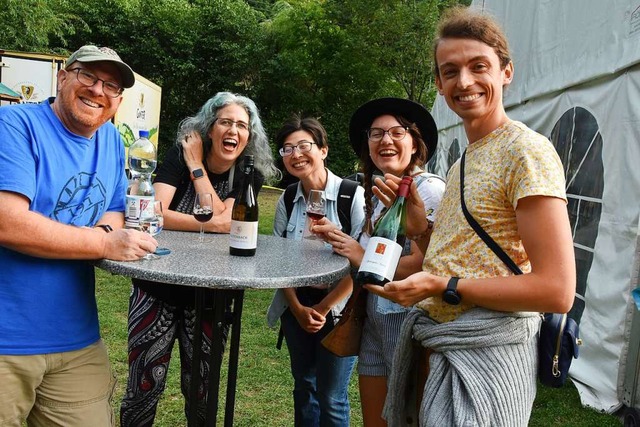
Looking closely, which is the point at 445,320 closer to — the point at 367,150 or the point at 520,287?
the point at 520,287

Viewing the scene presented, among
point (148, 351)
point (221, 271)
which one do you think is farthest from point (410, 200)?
point (148, 351)

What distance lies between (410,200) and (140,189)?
4.16 feet

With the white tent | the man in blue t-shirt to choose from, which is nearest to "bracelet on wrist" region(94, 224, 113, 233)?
the man in blue t-shirt

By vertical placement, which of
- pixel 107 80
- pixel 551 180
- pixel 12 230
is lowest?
pixel 12 230

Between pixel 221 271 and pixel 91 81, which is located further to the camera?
pixel 91 81

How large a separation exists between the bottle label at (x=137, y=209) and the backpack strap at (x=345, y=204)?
110 cm

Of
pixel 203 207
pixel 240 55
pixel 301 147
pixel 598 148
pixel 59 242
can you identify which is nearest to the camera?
pixel 59 242

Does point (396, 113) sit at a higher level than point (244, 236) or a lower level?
higher

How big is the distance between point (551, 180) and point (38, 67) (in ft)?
45.9

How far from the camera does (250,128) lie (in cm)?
316

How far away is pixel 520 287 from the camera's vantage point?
157 cm

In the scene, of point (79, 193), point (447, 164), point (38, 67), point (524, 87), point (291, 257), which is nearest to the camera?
point (79, 193)

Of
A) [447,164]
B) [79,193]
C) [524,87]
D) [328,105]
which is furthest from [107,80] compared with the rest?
[328,105]

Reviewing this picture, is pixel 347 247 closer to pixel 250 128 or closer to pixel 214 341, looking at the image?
pixel 214 341
